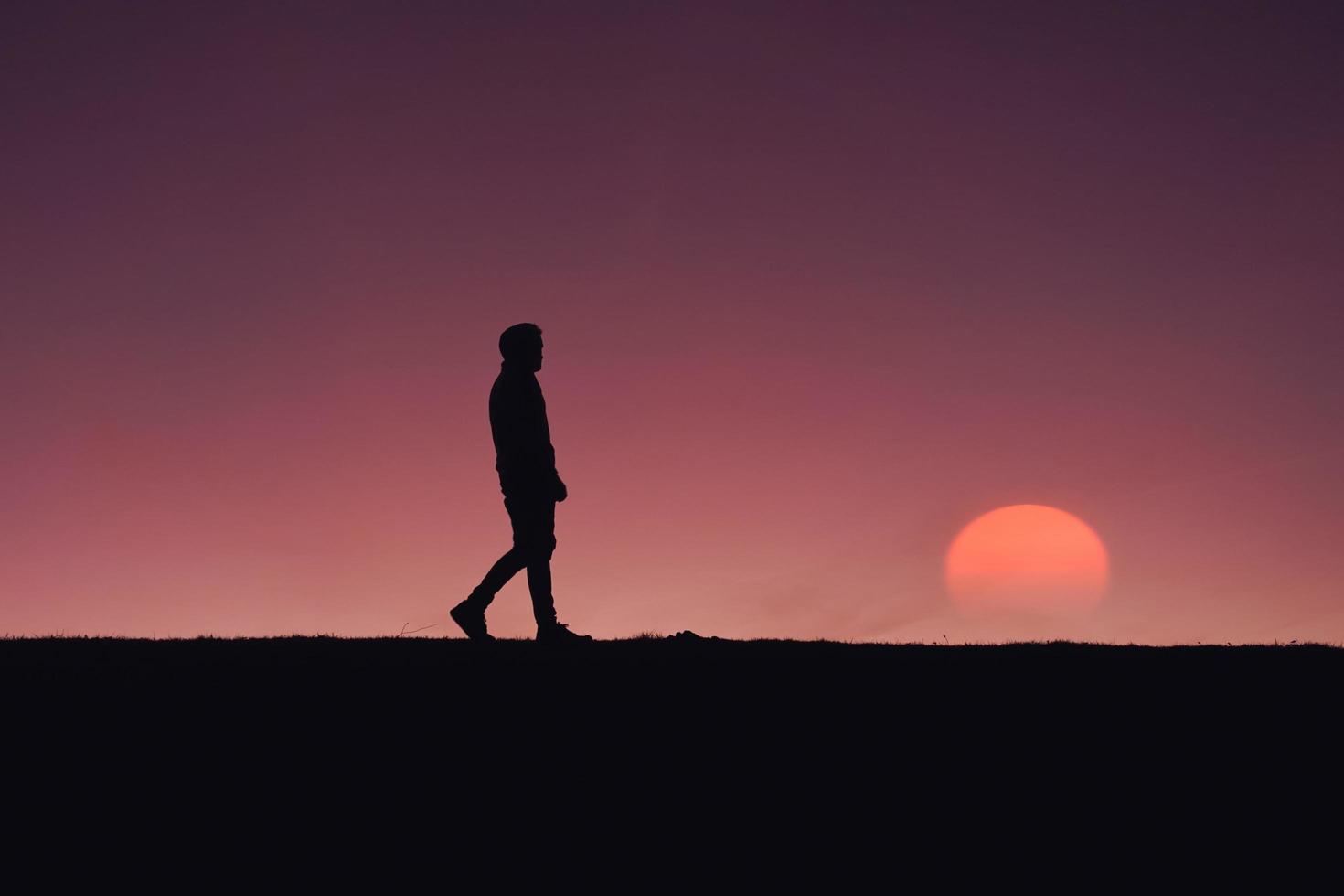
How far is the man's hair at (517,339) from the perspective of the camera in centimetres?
1116

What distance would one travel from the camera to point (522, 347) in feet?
36.6

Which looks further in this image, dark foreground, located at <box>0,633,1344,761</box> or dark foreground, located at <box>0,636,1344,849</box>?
dark foreground, located at <box>0,633,1344,761</box>

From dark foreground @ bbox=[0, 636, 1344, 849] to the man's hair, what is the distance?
3197 mm

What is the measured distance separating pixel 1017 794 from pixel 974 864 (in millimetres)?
970

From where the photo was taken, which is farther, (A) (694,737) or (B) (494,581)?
(B) (494,581)

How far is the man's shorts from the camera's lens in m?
11.1

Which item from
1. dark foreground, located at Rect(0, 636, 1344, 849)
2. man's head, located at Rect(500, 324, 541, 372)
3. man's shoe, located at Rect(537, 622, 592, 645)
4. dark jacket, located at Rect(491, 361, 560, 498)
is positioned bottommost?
dark foreground, located at Rect(0, 636, 1344, 849)

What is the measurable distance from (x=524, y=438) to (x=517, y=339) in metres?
1.03

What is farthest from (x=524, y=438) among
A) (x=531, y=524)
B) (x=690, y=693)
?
(x=690, y=693)

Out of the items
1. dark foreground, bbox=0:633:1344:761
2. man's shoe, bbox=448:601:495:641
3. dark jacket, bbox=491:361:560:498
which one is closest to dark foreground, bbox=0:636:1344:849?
dark foreground, bbox=0:633:1344:761

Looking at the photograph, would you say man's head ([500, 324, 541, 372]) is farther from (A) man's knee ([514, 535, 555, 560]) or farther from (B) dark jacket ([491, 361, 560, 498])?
(A) man's knee ([514, 535, 555, 560])

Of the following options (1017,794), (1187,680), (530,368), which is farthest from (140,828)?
(1187,680)

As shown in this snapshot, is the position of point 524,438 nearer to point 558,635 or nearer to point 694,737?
point 558,635

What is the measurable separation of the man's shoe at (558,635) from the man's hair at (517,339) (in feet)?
9.28
